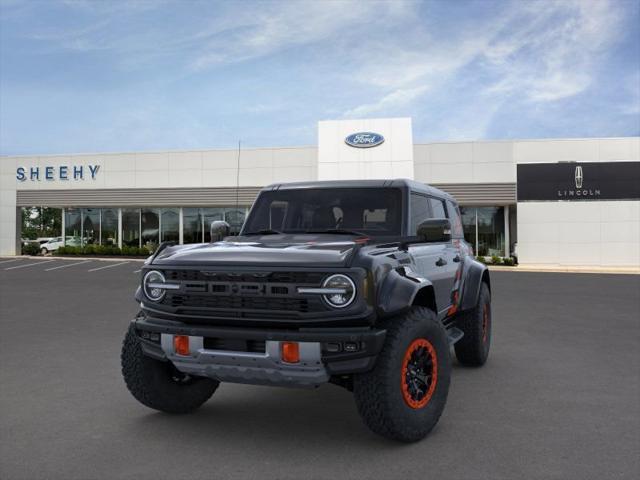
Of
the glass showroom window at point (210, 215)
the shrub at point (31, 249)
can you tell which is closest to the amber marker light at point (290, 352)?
the glass showroom window at point (210, 215)

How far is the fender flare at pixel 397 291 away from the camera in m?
3.82

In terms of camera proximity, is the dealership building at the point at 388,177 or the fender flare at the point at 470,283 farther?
the dealership building at the point at 388,177

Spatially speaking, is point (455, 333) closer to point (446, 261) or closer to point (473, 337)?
point (473, 337)

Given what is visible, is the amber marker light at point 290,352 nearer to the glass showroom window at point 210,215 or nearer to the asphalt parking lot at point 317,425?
the asphalt parking lot at point 317,425

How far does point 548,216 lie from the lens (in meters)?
27.9

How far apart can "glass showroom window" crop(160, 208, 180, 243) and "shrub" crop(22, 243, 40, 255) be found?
764 centimetres

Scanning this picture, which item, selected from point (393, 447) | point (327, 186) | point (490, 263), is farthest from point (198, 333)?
point (490, 263)

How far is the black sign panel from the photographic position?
2744 centimetres

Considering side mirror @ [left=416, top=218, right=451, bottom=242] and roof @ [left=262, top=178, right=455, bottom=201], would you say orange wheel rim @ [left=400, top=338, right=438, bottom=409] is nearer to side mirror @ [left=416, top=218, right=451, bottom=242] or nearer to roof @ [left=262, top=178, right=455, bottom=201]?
side mirror @ [left=416, top=218, right=451, bottom=242]

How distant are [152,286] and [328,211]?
1.76m

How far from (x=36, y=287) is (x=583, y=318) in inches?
562

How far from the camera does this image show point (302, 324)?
3762 millimetres

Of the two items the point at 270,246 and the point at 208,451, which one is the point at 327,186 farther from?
the point at 208,451

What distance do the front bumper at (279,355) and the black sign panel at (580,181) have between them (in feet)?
86.5
